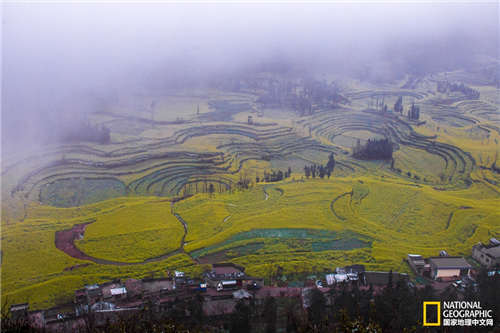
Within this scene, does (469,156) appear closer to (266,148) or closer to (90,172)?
(266,148)

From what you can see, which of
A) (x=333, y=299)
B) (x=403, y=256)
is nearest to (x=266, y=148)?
(x=403, y=256)

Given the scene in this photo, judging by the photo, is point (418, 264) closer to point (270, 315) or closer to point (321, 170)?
point (270, 315)

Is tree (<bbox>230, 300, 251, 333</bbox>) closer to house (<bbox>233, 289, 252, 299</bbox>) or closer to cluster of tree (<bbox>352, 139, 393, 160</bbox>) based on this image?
house (<bbox>233, 289, 252, 299</bbox>)

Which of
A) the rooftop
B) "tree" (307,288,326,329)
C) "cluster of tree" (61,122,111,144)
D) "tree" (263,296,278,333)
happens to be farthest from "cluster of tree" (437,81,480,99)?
"tree" (263,296,278,333)

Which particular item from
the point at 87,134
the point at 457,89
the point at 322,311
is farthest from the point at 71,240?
the point at 457,89

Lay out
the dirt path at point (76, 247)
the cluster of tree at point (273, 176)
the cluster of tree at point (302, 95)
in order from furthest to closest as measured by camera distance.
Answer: the cluster of tree at point (302, 95), the cluster of tree at point (273, 176), the dirt path at point (76, 247)

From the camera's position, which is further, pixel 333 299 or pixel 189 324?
pixel 333 299

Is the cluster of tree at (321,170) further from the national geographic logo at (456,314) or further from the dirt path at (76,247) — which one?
the national geographic logo at (456,314)

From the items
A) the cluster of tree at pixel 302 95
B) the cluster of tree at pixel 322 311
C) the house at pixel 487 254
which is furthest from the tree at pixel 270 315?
the cluster of tree at pixel 302 95
